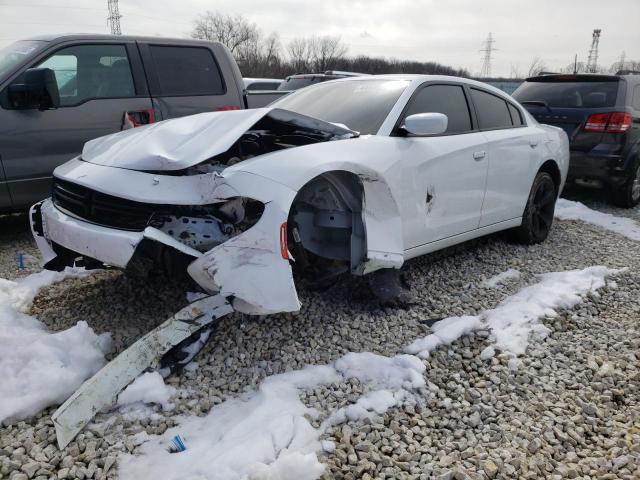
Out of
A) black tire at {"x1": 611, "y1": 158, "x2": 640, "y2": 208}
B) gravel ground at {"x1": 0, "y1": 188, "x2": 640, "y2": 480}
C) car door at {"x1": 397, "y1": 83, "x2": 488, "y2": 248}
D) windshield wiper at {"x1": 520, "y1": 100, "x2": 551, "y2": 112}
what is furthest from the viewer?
windshield wiper at {"x1": 520, "y1": 100, "x2": 551, "y2": 112}

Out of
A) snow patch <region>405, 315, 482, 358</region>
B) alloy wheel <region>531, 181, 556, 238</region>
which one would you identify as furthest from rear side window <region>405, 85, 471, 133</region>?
snow patch <region>405, 315, 482, 358</region>

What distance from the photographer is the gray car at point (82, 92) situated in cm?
459

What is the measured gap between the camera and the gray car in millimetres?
4590

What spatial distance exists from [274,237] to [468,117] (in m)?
2.42

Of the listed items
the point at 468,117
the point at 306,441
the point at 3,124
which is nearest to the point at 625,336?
the point at 468,117

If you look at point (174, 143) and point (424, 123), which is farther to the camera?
point (424, 123)

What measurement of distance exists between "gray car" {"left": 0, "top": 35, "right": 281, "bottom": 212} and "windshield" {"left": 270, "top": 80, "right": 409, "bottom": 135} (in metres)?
→ 1.59

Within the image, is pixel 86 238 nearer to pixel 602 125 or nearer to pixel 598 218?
pixel 598 218

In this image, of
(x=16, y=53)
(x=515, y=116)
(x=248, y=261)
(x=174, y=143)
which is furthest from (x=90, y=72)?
(x=515, y=116)

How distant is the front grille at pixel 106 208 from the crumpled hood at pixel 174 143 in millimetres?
216

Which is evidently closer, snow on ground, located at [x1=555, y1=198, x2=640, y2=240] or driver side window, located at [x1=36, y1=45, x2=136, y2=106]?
driver side window, located at [x1=36, y1=45, x2=136, y2=106]

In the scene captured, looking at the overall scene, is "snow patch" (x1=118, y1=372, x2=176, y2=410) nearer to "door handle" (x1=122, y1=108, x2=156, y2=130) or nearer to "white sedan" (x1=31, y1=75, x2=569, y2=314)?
"white sedan" (x1=31, y1=75, x2=569, y2=314)

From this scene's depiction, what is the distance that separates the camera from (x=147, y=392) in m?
2.60

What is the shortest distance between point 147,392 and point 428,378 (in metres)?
1.42
